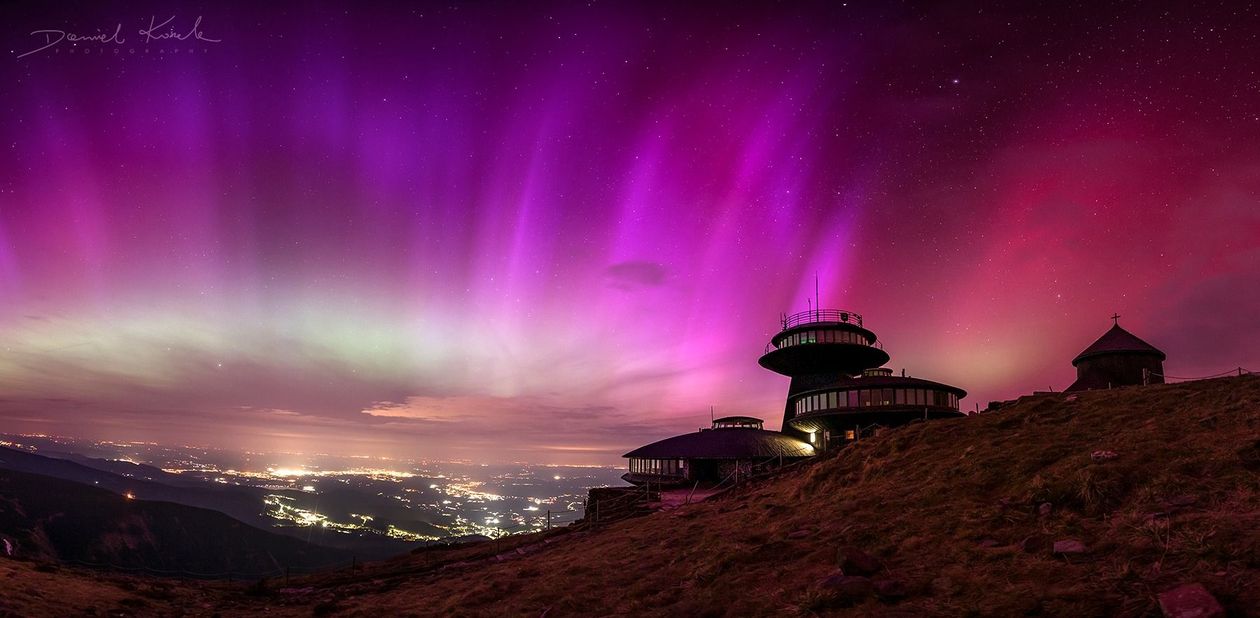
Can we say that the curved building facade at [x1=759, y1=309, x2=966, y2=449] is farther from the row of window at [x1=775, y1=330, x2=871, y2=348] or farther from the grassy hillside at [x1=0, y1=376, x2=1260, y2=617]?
the grassy hillside at [x1=0, y1=376, x2=1260, y2=617]

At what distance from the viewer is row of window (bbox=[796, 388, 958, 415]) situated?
52.7 metres

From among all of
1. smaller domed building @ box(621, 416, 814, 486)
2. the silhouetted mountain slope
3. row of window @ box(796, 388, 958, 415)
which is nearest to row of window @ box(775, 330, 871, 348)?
row of window @ box(796, 388, 958, 415)

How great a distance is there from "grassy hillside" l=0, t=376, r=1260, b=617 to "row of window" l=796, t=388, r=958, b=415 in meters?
25.0

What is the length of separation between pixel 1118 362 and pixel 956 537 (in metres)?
53.3

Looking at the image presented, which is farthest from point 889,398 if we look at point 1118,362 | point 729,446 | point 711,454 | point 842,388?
point 1118,362

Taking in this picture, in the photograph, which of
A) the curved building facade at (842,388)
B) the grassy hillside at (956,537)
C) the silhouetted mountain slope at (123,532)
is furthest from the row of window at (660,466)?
the silhouetted mountain slope at (123,532)

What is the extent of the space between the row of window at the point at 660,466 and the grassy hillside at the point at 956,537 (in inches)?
1169

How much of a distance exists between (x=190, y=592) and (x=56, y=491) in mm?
224486

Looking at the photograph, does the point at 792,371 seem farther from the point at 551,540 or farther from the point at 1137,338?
the point at 551,540

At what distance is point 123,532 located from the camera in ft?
543

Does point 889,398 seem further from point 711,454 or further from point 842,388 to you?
point 711,454

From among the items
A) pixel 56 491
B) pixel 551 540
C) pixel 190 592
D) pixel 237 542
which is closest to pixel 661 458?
pixel 551 540

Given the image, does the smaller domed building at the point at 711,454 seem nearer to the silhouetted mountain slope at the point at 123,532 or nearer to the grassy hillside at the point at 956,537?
the grassy hillside at the point at 956,537

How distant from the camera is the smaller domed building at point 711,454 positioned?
5662 cm
